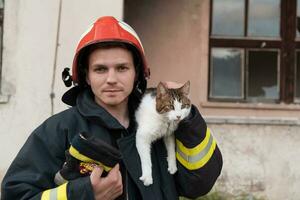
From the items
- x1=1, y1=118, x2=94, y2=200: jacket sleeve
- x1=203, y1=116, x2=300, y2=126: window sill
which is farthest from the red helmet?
x1=203, y1=116, x2=300, y2=126: window sill

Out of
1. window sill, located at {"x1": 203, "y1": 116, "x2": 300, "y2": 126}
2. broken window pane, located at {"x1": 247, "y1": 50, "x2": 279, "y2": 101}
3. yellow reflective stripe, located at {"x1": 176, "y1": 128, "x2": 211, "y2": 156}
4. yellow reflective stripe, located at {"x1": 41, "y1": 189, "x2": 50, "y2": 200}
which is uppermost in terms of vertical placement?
broken window pane, located at {"x1": 247, "y1": 50, "x2": 279, "y2": 101}

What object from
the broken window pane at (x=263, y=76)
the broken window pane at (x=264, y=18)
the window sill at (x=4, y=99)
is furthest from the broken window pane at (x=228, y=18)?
the window sill at (x=4, y=99)

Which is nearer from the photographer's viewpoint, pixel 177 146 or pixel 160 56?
pixel 177 146

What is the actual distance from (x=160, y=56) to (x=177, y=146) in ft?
15.7

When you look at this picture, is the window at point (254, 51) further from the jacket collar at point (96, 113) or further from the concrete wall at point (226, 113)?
the jacket collar at point (96, 113)

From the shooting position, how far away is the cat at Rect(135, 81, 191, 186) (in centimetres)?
242

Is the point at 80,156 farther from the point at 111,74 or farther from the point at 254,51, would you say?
the point at 254,51

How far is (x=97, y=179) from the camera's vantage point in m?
2.11

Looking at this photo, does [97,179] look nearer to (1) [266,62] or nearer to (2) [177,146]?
(2) [177,146]

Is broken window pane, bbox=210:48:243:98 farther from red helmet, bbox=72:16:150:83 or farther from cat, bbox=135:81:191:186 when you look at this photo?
red helmet, bbox=72:16:150:83

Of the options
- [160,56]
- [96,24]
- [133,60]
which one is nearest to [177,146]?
[133,60]

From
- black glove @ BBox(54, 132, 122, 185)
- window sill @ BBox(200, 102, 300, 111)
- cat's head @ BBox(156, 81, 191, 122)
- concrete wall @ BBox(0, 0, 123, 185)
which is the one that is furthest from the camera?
window sill @ BBox(200, 102, 300, 111)

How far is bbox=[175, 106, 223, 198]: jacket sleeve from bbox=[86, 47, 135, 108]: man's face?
311 millimetres

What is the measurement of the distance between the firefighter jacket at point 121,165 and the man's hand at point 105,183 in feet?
0.10
